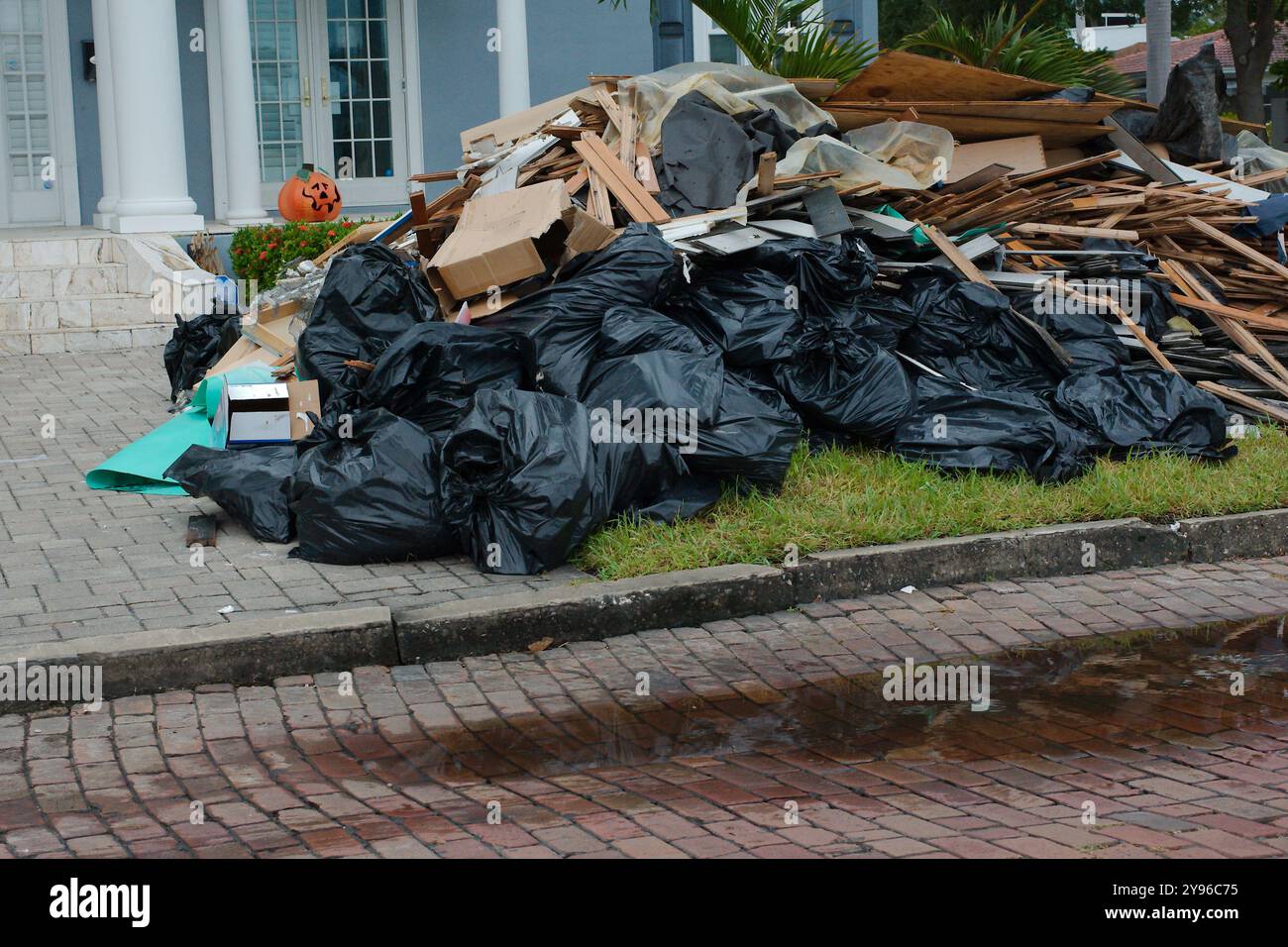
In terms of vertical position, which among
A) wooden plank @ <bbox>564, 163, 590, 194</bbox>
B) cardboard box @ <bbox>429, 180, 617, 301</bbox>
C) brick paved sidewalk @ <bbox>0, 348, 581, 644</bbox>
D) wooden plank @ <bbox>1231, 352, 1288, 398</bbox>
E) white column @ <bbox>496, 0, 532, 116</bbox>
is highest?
white column @ <bbox>496, 0, 532, 116</bbox>

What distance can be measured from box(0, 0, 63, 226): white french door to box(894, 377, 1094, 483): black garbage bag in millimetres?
11213

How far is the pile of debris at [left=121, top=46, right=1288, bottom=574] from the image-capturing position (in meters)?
5.97

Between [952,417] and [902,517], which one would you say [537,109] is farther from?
[902,517]

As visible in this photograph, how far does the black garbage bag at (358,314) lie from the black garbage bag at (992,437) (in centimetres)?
262

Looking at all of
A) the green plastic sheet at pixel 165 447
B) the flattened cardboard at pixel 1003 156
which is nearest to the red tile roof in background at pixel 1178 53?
the flattened cardboard at pixel 1003 156

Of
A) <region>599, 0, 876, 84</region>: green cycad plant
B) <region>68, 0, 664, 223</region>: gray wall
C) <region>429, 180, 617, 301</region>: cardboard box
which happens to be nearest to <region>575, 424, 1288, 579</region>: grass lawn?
<region>429, 180, 617, 301</region>: cardboard box

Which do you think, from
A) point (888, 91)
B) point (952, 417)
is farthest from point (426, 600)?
point (888, 91)

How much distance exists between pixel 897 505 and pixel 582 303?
1.78 meters

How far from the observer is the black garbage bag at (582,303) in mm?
6555

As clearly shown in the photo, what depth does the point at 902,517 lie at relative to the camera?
6133 millimetres

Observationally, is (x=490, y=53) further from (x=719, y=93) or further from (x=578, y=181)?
(x=578, y=181)

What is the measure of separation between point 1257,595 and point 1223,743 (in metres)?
1.73

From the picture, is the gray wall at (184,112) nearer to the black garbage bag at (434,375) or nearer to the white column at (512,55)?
the white column at (512,55)

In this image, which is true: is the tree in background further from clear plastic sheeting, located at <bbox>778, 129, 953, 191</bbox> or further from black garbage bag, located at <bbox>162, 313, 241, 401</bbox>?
black garbage bag, located at <bbox>162, 313, 241, 401</bbox>
